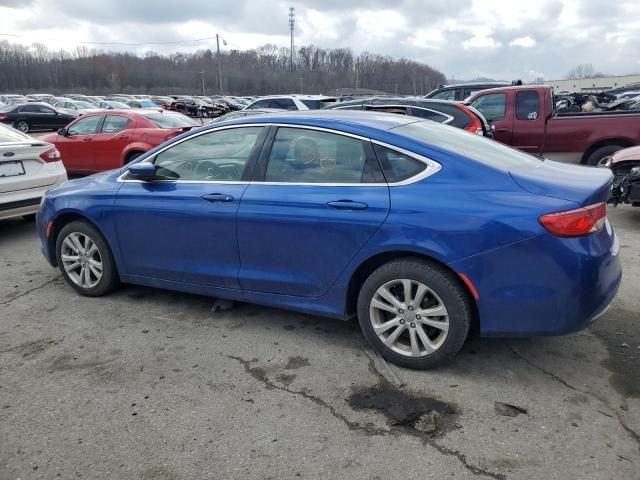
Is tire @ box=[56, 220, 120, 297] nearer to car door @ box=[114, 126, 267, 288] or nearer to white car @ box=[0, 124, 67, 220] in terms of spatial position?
car door @ box=[114, 126, 267, 288]

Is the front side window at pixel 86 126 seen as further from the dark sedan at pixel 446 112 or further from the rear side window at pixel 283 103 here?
the rear side window at pixel 283 103

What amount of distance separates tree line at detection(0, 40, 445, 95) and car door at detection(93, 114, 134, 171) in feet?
269

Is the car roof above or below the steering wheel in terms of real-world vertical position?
above

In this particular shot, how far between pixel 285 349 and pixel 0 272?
360 cm

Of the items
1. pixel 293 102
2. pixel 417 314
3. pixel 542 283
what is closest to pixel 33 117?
pixel 293 102

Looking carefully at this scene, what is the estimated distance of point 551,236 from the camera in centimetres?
301

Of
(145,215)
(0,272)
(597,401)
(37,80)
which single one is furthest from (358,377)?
(37,80)

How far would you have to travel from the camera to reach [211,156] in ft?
14.0

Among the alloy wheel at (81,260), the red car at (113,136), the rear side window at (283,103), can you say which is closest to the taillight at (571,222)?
the alloy wheel at (81,260)

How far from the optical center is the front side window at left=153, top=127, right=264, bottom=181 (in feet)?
13.4

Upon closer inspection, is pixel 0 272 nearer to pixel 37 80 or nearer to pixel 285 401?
pixel 285 401

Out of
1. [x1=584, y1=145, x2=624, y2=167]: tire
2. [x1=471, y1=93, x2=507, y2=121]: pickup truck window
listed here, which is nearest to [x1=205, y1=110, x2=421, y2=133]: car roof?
[x1=584, y1=145, x2=624, y2=167]: tire

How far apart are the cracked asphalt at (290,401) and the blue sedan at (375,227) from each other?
325mm

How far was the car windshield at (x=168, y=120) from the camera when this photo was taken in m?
10.4
